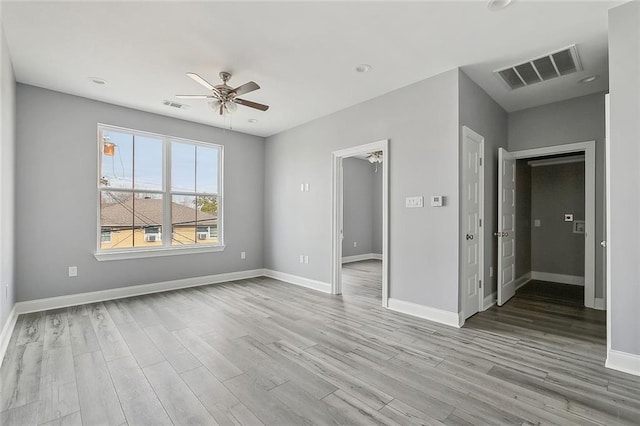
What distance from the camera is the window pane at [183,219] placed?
5070 millimetres

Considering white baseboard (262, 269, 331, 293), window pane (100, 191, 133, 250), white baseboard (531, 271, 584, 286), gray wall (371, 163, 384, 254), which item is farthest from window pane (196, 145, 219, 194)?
white baseboard (531, 271, 584, 286)

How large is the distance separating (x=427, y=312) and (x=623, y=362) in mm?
1622

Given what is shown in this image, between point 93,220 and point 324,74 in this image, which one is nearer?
point 324,74

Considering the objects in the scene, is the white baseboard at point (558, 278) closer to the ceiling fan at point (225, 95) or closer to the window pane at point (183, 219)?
the ceiling fan at point (225, 95)

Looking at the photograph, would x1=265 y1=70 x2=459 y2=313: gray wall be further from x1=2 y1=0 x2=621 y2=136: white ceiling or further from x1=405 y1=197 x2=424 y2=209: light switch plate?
x1=2 y1=0 x2=621 y2=136: white ceiling

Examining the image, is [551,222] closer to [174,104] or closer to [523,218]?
[523,218]

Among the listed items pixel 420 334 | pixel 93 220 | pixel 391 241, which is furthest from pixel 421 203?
pixel 93 220

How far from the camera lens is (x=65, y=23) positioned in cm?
255

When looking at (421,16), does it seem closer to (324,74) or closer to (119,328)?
(324,74)

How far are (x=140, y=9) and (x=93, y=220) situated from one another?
10.3ft

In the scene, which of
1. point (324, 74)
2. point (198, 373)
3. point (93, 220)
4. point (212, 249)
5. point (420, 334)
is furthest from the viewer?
point (212, 249)

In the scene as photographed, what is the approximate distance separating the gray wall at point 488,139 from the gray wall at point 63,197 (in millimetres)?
4499

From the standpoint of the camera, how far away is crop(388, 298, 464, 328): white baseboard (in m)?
3.27

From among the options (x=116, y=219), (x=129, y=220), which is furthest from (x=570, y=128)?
(x=116, y=219)
